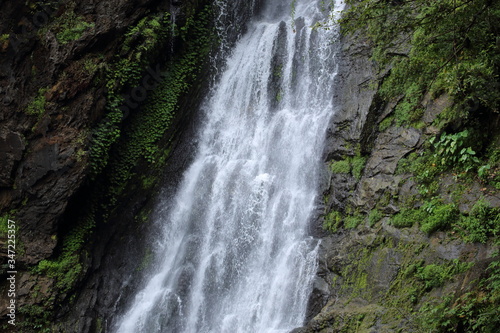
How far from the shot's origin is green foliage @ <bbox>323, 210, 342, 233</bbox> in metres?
9.54

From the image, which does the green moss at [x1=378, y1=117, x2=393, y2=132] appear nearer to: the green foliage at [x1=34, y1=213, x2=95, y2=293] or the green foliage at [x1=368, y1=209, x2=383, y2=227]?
the green foliage at [x1=368, y1=209, x2=383, y2=227]

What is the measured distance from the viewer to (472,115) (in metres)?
7.57

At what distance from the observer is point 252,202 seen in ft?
36.2

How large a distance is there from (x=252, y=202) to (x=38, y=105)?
6.48 m

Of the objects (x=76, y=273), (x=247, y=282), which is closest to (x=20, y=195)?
(x=76, y=273)

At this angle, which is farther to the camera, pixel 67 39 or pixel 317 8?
pixel 317 8

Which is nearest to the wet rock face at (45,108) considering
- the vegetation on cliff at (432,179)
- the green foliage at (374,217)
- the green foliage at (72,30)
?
the green foliage at (72,30)

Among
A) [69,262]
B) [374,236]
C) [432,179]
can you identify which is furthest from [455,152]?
[69,262]

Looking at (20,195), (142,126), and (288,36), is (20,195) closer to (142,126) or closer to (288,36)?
(142,126)

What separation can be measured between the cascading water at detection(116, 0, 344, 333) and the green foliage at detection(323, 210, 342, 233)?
0.52m

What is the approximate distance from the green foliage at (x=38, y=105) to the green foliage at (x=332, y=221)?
26.8 ft

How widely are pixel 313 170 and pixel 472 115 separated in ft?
14.0

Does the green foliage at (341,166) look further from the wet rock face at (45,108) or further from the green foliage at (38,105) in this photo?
the green foliage at (38,105)

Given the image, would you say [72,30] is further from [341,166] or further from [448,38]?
[448,38]
